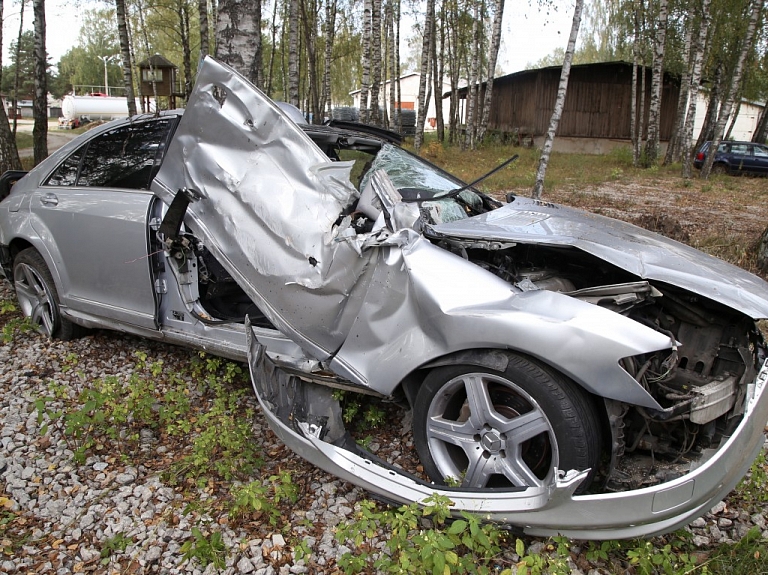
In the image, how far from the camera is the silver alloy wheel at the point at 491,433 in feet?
7.55

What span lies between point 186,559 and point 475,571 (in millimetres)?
1157

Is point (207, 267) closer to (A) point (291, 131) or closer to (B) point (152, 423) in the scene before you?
(B) point (152, 423)

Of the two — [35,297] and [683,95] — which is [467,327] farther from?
[683,95]

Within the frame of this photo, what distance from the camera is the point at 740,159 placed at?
19594mm

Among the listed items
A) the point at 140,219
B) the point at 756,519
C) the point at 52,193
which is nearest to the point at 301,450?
the point at 140,219

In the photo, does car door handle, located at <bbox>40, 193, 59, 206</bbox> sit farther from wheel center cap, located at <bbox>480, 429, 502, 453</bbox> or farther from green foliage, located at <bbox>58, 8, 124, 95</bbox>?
green foliage, located at <bbox>58, 8, 124, 95</bbox>

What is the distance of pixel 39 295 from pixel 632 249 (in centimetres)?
427

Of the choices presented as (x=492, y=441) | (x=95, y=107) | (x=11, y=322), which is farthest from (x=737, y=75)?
(x=95, y=107)

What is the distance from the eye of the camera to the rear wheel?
4.28 metres

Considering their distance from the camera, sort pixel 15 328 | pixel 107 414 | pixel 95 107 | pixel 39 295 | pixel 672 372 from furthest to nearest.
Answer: pixel 95 107 → pixel 15 328 → pixel 39 295 → pixel 107 414 → pixel 672 372

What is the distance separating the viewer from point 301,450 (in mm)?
2635

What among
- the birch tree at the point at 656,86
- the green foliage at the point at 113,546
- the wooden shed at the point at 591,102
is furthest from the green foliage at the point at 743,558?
the wooden shed at the point at 591,102

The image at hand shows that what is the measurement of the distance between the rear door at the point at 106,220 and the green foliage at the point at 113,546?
1.52 m

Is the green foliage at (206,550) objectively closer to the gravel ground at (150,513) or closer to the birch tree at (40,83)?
the gravel ground at (150,513)
